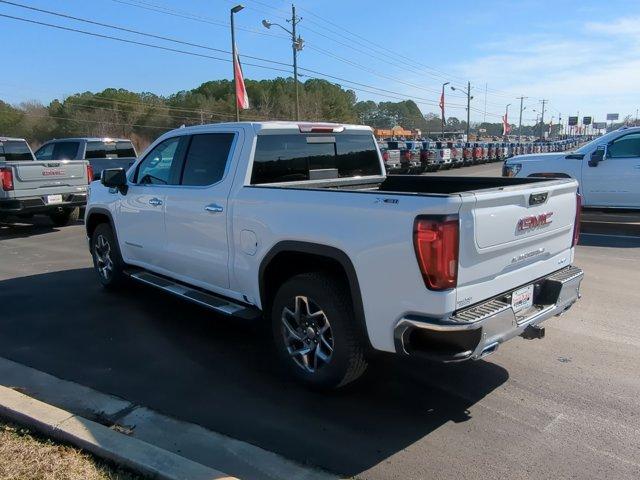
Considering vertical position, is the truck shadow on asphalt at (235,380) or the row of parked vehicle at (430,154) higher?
the row of parked vehicle at (430,154)

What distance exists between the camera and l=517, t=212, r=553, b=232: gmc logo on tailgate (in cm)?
359

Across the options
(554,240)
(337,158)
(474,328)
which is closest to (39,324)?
(337,158)

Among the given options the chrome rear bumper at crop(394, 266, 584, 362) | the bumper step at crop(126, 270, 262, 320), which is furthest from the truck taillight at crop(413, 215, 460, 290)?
the bumper step at crop(126, 270, 262, 320)

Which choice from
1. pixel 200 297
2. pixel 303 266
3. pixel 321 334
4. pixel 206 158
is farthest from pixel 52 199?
pixel 321 334

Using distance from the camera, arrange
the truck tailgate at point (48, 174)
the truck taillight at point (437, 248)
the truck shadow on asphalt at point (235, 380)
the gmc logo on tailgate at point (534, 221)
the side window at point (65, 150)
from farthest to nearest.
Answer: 1. the side window at point (65, 150)
2. the truck tailgate at point (48, 174)
3. the gmc logo on tailgate at point (534, 221)
4. the truck shadow on asphalt at point (235, 380)
5. the truck taillight at point (437, 248)

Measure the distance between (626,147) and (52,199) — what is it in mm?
11430

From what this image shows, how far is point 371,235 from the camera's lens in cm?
337

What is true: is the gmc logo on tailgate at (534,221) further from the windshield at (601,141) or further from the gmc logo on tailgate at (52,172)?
the gmc logo on tailgate at (52,172)

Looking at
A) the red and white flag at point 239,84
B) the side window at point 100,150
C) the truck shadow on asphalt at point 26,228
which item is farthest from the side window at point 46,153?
the red and white flag at point 239,84

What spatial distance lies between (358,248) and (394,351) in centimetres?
66

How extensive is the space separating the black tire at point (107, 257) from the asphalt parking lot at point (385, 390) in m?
0.30

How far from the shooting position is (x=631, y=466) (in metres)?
3.07

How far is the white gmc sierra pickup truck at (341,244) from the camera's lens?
3197 mm

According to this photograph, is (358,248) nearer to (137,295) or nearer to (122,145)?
(137,295)
